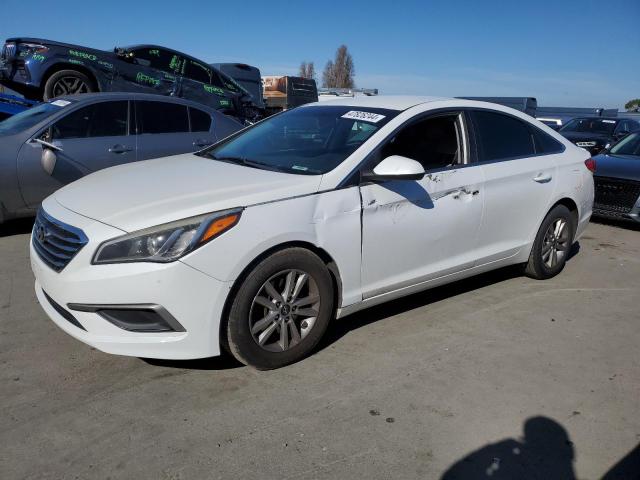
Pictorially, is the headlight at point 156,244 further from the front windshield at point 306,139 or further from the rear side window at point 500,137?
the rear side window at point 500,137

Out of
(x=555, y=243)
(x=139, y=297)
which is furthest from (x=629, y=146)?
(x=139, y=297)

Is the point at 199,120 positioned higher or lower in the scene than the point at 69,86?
lower

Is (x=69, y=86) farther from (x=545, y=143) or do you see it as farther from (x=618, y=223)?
(x=618, y=223)

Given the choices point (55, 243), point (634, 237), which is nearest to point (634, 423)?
point (55, 243)

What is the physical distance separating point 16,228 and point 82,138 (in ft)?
4.18

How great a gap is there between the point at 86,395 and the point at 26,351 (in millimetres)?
736

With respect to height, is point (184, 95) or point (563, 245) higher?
point (184, 95)

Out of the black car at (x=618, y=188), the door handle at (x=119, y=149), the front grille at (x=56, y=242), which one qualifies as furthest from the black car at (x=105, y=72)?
the black car at (x=618, y=188)

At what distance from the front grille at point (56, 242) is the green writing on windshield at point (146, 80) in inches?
301

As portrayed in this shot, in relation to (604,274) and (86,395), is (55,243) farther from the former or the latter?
(604,274)

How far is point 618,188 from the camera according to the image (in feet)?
24.9

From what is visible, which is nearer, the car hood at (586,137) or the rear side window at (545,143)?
the rear side window at (545,143)

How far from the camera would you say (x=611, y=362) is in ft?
12.0

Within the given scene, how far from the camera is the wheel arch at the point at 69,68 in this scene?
9367 mm
